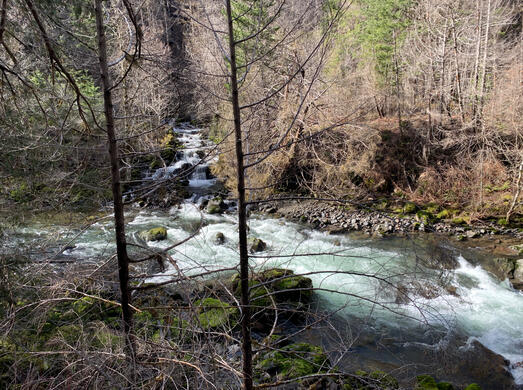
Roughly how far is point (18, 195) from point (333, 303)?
778 centimetres

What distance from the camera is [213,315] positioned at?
629 centimetres

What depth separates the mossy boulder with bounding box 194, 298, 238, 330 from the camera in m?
2.39

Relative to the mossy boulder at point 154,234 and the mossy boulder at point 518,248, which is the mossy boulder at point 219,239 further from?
the mossy boulder at point 518,248

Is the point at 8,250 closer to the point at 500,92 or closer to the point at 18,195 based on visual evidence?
the point at 18,195

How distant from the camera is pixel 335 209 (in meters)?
14.1

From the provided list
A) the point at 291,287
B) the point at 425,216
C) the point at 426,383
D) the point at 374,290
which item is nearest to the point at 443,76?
the point at 425,216

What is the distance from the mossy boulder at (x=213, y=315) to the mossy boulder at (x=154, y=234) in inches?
226

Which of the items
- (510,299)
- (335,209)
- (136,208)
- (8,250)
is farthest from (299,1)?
(136,208)

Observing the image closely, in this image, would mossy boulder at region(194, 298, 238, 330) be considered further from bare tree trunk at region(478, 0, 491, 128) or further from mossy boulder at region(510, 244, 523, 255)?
bare tree trunk at region(478, 0, 491, 128)

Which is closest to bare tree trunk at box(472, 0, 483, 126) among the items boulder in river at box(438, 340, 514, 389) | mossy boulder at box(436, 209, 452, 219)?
mossy boulder at box(436, 209, 452, 219)

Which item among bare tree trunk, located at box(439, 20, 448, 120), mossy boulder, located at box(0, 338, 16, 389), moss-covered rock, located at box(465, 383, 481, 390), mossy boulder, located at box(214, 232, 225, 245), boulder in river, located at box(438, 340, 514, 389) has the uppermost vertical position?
bare tree trunk, located at box(439, 20, 448, 120)

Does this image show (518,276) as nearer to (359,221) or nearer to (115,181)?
(359,221)

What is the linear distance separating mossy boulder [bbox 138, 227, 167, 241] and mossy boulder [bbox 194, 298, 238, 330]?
18.8ft

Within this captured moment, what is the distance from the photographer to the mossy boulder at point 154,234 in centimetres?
1190
